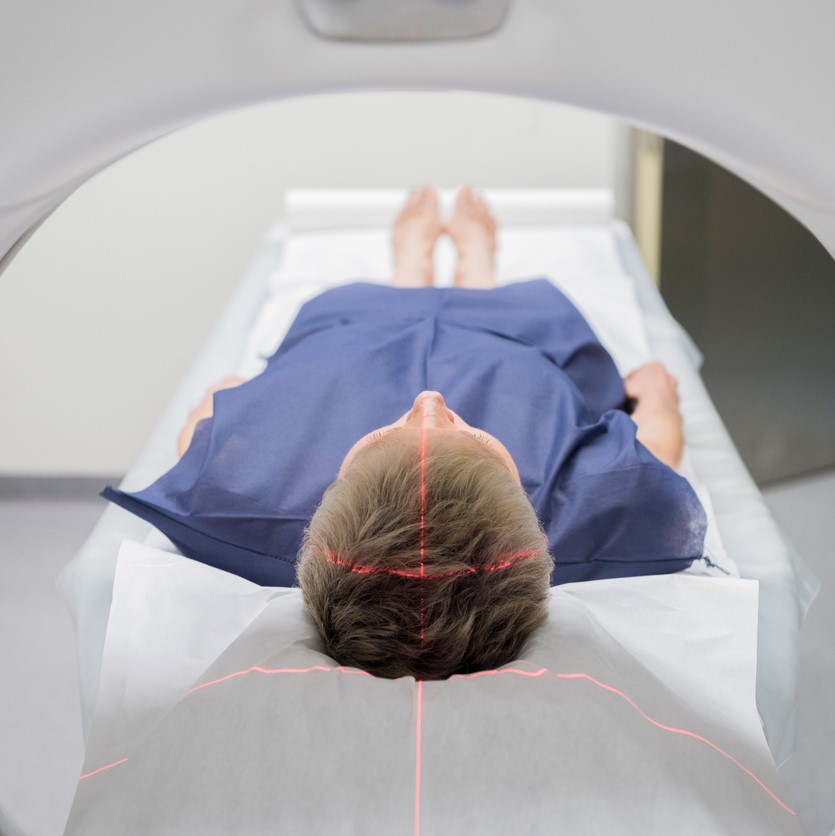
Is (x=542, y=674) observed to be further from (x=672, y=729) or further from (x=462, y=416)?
(x=462, y=416)

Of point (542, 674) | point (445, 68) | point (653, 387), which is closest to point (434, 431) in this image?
point (542, 674)

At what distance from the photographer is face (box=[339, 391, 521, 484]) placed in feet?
2.89

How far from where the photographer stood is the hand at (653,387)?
137cm

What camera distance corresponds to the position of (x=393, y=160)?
7.94ft

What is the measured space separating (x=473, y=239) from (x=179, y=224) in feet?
2.86

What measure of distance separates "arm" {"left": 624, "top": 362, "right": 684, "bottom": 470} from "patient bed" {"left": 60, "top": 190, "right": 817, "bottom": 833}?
52 millimetres

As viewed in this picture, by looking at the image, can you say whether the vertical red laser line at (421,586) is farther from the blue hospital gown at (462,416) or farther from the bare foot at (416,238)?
the bare foot at (416,238)

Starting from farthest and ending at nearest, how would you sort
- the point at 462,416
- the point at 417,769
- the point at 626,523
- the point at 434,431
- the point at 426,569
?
1. the point at 462,416
2. the point at 626,523
3. the point at 434,431
4. the point at 426,569
5. the point at 417,769

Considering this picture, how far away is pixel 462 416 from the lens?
3.88 ft

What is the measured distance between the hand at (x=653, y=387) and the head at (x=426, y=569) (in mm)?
583

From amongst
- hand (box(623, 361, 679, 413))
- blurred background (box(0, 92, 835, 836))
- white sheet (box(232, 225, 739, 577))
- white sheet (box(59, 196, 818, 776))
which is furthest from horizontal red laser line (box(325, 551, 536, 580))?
blurred background (box(0, 92, 835, 836))

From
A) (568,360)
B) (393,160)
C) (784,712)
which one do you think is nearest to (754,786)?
(784,712)

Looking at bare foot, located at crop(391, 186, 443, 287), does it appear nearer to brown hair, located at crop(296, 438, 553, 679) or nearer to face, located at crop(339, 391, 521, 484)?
face, located at crop(339, 391, 521, 484)

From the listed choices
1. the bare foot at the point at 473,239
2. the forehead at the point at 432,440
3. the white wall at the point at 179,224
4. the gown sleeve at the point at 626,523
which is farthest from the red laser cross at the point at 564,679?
the white wall at the point at 179,224
